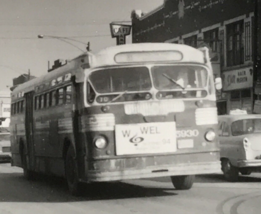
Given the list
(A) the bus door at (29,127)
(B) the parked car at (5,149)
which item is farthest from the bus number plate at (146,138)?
(B) the parked car at (5,149)

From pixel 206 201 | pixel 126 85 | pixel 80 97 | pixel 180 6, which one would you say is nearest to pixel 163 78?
pixel 126 85

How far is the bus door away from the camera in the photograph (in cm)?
1739

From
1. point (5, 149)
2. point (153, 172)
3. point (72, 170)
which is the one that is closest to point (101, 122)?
point (153, 172)

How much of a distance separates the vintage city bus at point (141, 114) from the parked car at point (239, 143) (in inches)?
109

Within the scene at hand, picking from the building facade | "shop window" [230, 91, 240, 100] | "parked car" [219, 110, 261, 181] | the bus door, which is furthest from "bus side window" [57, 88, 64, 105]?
"shop window" [230, 91, 240, 100]

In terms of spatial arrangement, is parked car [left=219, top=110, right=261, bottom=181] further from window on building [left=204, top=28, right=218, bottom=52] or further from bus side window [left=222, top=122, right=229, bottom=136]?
window on building [left=204, top=28, right=218, bottom=52]

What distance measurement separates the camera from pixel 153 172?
1160 centimetres

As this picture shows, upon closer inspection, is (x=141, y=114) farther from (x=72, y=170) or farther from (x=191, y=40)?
(x=191, y=40)

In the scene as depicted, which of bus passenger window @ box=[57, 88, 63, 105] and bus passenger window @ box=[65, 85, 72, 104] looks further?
bus passenger window @ box=[57, 88, 63, 105]

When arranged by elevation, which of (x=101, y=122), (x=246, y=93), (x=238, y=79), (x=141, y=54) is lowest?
(x=101, y=122)

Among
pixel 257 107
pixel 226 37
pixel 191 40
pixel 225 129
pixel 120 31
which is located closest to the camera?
pixel 225 129

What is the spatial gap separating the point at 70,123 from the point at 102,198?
1.63 m

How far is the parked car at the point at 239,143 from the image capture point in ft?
48.4

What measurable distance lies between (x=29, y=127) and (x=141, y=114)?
675 centimetres
